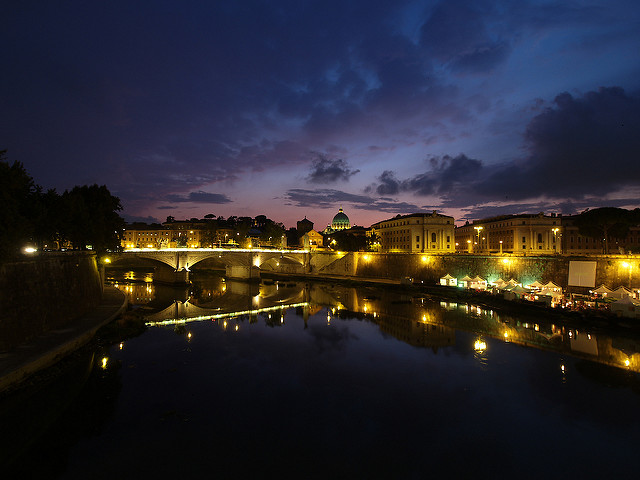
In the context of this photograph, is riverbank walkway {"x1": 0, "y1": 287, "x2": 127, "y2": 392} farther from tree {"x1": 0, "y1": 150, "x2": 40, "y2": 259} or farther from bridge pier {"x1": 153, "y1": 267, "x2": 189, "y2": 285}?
bridge pier {"x1": 153, "y1": 267, "x2": 189, "y2": 285}

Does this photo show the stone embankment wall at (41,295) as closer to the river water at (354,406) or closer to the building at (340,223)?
the river water at (354,406)

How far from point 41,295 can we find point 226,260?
41814mm

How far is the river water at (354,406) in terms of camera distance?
10.8 m

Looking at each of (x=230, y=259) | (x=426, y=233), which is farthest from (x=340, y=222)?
(x=230, y=259)

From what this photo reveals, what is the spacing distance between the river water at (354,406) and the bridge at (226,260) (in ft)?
88.7

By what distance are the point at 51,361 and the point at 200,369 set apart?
688cm

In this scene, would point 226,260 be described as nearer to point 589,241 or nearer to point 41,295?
point 41,295

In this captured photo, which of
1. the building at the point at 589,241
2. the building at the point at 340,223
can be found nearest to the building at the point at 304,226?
the building at the point at 340,223

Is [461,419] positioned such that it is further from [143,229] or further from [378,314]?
[143,229]

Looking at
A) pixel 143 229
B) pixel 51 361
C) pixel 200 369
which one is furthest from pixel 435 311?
pixel 143 229

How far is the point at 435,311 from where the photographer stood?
35500 mm

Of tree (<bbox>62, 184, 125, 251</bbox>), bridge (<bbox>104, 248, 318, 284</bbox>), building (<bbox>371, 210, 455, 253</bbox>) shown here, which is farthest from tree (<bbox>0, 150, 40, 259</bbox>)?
building (<bbox>371, 210, 455, 253</bbox>)

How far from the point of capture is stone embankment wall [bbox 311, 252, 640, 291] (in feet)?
112

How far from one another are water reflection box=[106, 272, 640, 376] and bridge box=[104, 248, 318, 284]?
3.52m
